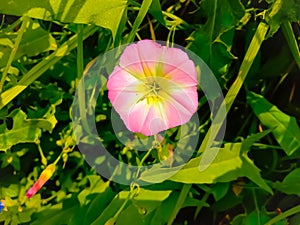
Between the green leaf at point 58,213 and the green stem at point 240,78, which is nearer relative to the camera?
the green stem at point 240,78

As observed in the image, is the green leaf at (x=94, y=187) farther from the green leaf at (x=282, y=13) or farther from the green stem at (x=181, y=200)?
the green leaf at (x=282, y=13)

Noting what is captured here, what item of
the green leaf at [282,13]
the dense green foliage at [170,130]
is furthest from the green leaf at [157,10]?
the green leaf at [282,13]

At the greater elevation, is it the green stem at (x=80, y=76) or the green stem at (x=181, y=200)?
the green stem at (x=80, y=76)

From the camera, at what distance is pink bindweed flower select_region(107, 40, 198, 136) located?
626 mm

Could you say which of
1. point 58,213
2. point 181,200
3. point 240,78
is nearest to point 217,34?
point 240,78

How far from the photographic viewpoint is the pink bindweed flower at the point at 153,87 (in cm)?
63

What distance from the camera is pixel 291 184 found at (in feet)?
2.15

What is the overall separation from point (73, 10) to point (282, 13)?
0.62 ft

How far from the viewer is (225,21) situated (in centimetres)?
61

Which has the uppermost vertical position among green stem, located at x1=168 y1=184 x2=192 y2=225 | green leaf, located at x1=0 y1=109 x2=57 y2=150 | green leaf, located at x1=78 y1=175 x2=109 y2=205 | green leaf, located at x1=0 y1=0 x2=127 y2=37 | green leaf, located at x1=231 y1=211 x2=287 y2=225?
green leaf, located at x1=0 y1=0 x2=127 y2=37

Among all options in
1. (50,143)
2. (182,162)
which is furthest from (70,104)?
→ (182,162)

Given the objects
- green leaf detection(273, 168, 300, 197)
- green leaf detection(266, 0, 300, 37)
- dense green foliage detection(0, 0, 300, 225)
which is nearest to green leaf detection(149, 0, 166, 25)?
dense green foliage detection(0, 0, 300, 225)

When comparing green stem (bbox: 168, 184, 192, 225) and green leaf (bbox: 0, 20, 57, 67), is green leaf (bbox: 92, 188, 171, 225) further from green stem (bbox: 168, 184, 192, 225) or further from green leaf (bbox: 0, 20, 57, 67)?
green leaf (bbox: 0, 20, 57, 67)

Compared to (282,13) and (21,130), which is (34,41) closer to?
(21,130)
